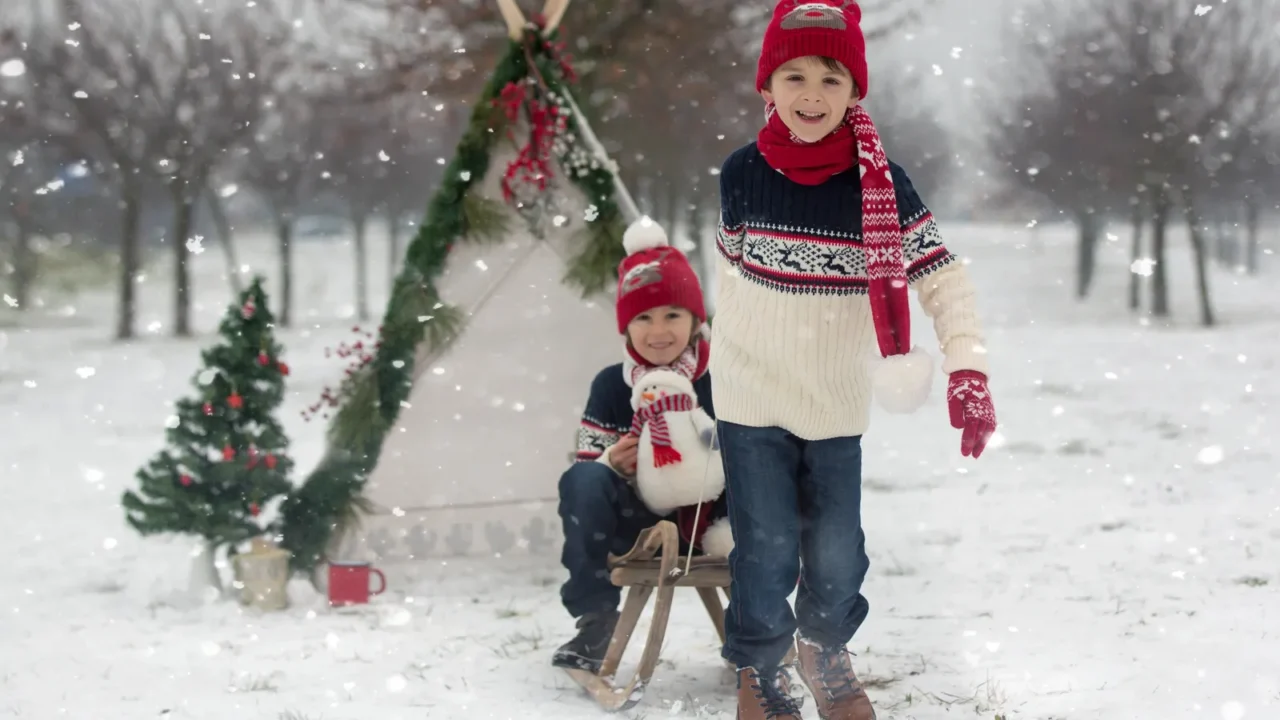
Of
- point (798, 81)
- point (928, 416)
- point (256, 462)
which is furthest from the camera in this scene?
point (928, 416)

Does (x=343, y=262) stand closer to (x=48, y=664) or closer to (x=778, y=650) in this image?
(x=48, y=664)

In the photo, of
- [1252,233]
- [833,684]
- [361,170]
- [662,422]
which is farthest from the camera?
[1252,233]

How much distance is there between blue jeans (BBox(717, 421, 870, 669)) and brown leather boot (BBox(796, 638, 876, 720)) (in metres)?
0.10

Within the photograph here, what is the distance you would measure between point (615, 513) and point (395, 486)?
1.69 meters

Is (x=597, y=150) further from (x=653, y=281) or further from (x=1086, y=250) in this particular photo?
(x=1086, y=250)

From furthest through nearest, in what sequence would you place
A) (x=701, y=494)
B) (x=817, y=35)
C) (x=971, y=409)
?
(x=701, y=494) → (x=817, y=35) → (x=971, y=409)

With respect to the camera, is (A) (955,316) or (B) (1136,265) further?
(B) (1136,265)

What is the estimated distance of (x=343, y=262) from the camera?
2014cm

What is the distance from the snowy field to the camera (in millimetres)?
3963

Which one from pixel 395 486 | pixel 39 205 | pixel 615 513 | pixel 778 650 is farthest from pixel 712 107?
pixel 39 205

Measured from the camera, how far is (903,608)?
5.09 metres

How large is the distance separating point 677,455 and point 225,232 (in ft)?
50.3

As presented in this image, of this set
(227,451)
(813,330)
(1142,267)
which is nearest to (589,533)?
(813,330)

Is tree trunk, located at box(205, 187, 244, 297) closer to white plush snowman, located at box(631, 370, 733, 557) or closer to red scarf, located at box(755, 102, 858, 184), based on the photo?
white plush snowman, located at box(631, 370, 733, 557)
